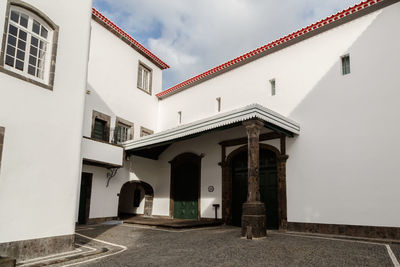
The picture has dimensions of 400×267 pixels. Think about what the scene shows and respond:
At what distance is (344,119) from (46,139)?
8.57 m

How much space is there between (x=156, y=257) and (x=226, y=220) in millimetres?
6625

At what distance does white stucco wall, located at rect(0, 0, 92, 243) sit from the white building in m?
0.02

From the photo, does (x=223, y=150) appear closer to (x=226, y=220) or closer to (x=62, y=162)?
(x=226, y=220)

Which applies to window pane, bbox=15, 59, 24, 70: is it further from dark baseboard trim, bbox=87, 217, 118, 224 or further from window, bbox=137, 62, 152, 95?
window, bbox=137, 62, 152, 95

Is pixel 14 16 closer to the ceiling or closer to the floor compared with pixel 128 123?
closer to the ceiling

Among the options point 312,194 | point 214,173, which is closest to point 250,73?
point 214,173

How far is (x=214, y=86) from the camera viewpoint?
1478 cm

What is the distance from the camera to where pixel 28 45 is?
702 cm

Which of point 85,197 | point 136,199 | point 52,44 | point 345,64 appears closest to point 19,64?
point 52,44

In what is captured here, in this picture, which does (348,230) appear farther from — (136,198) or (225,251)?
(136,198)

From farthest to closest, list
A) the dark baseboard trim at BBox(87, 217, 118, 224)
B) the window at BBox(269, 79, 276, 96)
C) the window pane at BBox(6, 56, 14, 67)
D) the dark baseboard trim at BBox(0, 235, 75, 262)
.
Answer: the dark baseboard trim at BBox(87, 217, 118, 224) < the window at BBox(269, 79, 276, 96) < the window pane at BBox(6, 56, 14, 67) < the dark baseboard trim at BBox(0, 235, 75, 262)

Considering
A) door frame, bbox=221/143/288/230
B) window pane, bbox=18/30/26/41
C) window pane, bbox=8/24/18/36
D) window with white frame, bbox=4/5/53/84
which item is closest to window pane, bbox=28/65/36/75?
window with white frame, bbox=4/5/53/84

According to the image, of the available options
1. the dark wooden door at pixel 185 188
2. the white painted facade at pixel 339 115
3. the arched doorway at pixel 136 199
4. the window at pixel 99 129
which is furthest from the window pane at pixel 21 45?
the arched doorway at pixel 136 199

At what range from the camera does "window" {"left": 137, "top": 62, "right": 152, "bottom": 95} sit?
16797 millimetres
